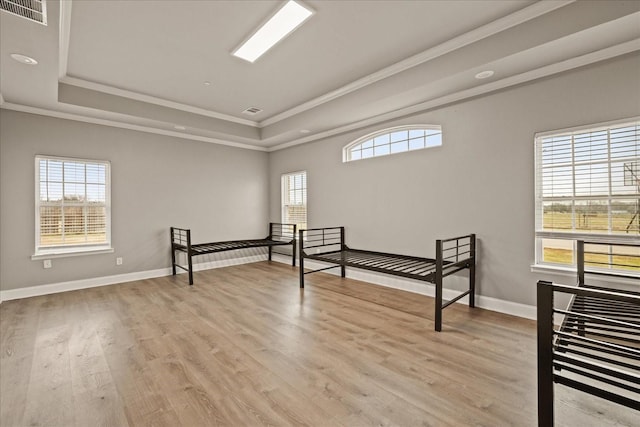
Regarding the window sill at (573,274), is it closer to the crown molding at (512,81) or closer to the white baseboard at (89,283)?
the crown molding at (512,81)

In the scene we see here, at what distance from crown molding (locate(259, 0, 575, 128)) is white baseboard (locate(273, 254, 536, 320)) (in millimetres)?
2653

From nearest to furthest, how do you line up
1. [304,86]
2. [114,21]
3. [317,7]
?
[317,7] < [114,21] < [304,86]

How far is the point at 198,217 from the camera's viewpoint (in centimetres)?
562

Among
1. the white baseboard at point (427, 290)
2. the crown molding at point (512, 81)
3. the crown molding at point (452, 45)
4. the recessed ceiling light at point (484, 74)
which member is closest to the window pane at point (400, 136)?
the crown molding at point (512, 81)

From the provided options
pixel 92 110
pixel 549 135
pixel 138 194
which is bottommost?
pixel 138 194

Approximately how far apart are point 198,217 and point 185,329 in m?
3.03

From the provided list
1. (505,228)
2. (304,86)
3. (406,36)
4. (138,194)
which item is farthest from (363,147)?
(138,194)

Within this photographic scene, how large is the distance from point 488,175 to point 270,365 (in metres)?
2.98

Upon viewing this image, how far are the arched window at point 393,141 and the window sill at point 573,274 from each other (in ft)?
5.90

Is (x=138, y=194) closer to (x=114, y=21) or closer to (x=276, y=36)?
(x=114, y=21)

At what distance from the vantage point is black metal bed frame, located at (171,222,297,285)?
4.71 m

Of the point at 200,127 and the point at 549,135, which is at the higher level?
the point at 200,127

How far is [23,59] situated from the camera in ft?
8.94

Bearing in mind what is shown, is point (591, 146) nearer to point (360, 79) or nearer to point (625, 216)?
point (625, 216)
